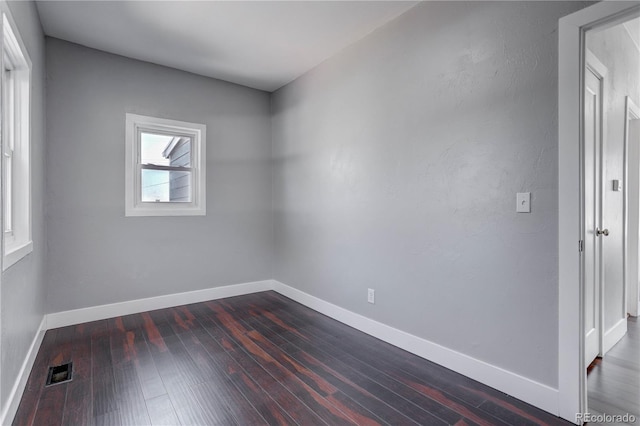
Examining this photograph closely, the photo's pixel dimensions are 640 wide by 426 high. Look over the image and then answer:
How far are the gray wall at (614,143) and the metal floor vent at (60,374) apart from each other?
13.5ft

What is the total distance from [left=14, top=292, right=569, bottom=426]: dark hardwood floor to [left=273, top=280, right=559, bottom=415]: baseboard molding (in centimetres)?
5

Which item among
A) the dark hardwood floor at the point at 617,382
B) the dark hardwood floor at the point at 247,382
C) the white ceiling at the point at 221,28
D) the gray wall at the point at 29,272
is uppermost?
the white ceiling at the point at 221,28

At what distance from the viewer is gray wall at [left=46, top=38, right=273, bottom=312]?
10.5ft

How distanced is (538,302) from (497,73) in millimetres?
1453

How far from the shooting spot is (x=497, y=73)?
211 centimetres

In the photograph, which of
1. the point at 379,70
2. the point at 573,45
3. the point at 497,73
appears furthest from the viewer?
the point at 379,70

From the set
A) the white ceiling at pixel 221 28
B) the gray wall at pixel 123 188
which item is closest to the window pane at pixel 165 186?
the gray wall at pixel 123 188

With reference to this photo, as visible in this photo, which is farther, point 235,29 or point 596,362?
point 235,29

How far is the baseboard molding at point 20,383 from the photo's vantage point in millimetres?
1704

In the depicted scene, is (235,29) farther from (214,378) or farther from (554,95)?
(214,378)

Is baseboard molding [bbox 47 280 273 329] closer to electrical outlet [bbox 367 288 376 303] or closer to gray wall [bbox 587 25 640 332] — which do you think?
electrical outlet [bbox 367 288 376 303]

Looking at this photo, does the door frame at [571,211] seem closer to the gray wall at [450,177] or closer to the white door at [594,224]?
the gray wall at [450,177]

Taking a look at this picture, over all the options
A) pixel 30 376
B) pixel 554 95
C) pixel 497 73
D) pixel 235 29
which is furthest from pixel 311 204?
pixel 30 376

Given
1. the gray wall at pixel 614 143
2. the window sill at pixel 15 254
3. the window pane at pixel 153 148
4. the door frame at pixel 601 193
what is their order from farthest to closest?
1. the window pane at pixel 153 148
2. the gray wall at pixel 614 143
3. the door frame at pixel 601 193
4. the window sill at pixel 15 254
